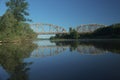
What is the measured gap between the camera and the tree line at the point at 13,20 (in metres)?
53.1

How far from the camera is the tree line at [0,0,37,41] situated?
53.1m

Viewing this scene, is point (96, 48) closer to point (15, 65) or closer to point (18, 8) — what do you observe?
point (15, 65)

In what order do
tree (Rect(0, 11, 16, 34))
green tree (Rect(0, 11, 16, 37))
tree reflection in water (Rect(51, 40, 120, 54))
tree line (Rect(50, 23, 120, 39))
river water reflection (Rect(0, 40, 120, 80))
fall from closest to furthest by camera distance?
river water reflection (Rect(0, 40, 120, 80)), tree reflection in water (Rect(51, 40, 120, 54)), green tree (Rect(0, 11, 16, 37)), tree (Rect(0, 11, 16, 34)), tree line (Rect(50, 23, 120, 39))

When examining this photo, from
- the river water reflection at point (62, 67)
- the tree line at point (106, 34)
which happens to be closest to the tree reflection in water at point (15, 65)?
the river water reflection at point (62, 67)

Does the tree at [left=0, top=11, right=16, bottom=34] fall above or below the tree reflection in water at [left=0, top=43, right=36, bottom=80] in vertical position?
above

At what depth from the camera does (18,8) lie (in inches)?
2327

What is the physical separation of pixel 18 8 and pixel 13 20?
20.8ft

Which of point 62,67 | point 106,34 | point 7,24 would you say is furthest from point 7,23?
point 106,34

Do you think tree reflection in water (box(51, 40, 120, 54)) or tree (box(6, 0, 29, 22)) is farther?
tree (box(6, 0, 29, 22))

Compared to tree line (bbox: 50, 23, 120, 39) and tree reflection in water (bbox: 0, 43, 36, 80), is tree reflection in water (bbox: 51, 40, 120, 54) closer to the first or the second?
tree reflection in water (bbox: 0, 43, 36, 80)

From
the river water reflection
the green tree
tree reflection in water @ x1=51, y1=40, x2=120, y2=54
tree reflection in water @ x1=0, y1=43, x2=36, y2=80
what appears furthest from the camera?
the green tree

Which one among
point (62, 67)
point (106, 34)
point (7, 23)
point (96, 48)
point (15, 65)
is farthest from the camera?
point (106, 34)

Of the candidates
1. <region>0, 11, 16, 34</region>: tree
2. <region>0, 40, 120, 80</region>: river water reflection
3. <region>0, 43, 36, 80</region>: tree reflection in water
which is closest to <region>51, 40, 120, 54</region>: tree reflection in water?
<region>0, 40, 120, 80</region>: river water reflection

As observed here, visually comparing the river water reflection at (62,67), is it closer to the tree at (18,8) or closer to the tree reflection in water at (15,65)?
the tree reflection in water at (15,65)
